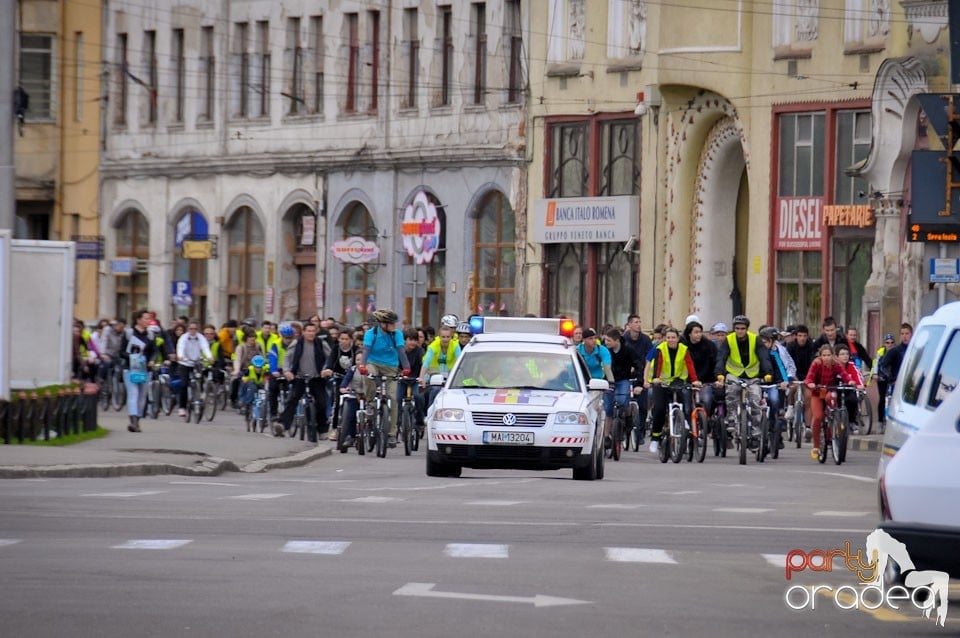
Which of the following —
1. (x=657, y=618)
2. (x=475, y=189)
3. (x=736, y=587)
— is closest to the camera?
(x=657, y=618)

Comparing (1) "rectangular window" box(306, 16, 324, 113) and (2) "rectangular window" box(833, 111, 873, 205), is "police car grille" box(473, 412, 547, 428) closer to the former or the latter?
(2) "rectangular window" box(833, 111, 873, 205)

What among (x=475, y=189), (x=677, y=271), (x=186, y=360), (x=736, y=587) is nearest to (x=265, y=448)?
(x=186, y=360)

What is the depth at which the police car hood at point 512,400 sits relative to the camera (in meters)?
24.0

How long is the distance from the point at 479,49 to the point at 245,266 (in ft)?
35.6

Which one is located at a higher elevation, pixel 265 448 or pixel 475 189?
pixel 475 189

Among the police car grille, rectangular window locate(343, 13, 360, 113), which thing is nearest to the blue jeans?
the police car grille

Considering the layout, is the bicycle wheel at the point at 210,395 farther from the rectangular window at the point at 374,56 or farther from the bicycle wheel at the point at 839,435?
the rectangular window at the point at 374,56

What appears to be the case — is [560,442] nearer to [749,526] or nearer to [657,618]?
[749,526]

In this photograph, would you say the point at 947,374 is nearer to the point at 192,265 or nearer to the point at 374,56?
the point at 374,56

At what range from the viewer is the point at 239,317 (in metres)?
64.3

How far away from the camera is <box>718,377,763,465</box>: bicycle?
29.2 metres

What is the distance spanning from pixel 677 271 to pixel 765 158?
3.94m

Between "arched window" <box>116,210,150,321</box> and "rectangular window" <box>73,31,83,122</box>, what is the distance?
3.49m

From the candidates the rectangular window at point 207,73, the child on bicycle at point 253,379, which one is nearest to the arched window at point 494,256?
the rectangular window at point 207,73
